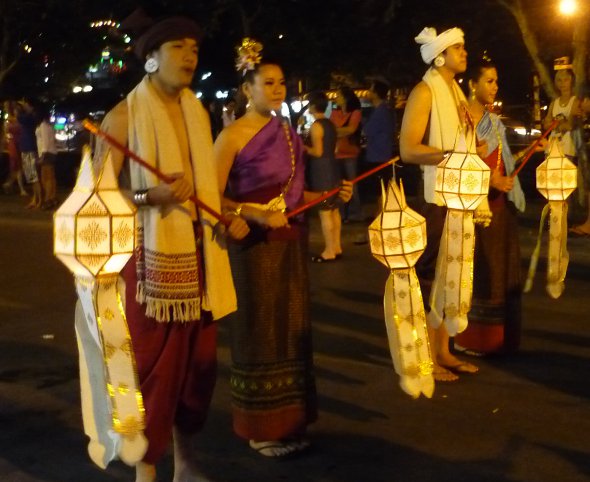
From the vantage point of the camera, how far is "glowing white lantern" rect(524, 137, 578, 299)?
19.2ft

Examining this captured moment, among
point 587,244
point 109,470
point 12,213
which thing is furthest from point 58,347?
point 12,213

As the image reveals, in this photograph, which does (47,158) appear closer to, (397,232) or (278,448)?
(278,448)

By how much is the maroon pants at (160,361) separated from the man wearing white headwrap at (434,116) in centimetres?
188

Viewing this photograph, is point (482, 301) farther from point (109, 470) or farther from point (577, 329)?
point (109, 470)

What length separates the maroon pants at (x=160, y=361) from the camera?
4.15 m

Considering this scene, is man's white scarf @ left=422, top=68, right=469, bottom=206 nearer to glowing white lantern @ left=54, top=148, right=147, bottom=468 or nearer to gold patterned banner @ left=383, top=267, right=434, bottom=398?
gold patterned banner @ left=383, top=267, right=434, bottom=398

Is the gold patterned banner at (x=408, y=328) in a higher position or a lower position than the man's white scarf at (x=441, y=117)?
lower

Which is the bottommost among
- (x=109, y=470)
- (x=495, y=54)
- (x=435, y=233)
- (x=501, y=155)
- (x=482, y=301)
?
(x=109, y=470)

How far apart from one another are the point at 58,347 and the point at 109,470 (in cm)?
270

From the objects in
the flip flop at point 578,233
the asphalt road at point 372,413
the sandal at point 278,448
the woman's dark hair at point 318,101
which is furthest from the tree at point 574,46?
the sandal at point 278,448

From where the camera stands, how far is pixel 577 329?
7480 mm

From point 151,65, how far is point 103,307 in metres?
1.08

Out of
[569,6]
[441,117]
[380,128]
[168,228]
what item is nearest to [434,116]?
[441,117]

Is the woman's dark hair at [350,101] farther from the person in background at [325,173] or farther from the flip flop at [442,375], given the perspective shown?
the flip flop at [442,375]
